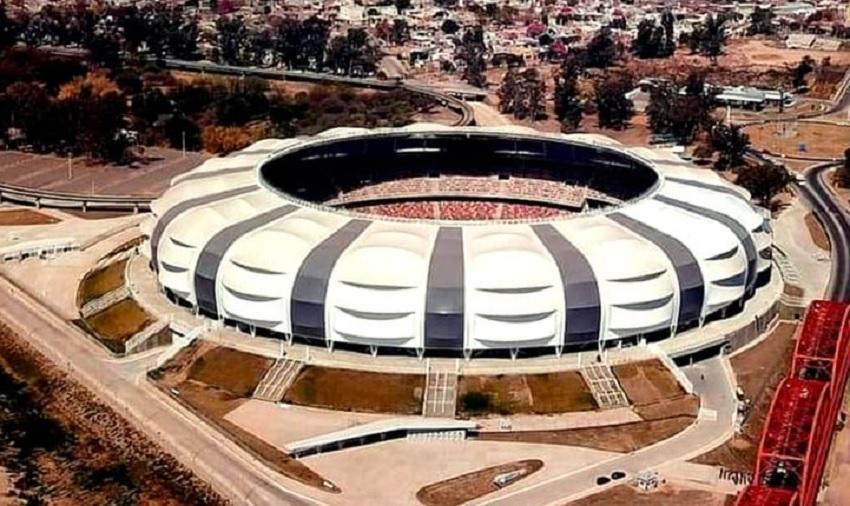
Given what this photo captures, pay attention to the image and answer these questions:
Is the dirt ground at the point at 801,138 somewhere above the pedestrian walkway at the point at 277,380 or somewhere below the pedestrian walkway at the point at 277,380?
above

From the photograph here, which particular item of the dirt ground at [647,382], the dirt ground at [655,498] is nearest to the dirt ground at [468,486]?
the dirt ground at [655,498]

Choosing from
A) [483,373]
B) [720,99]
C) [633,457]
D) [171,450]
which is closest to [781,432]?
[633,457]

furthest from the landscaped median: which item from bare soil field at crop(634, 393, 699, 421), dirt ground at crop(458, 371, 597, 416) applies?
bare soil field at crop(634, 393, 699, 421)

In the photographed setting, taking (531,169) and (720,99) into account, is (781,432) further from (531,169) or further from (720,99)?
(720,99)

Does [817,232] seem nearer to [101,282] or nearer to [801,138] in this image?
[801,138]

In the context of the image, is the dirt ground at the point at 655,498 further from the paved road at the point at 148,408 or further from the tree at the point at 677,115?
the tree at the point at 677,115

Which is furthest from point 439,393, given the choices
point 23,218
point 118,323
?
point 23,218
